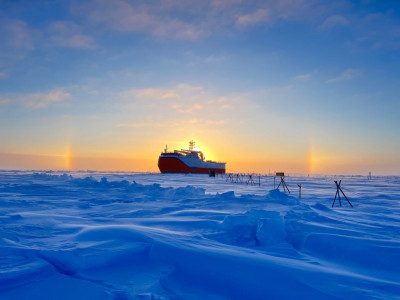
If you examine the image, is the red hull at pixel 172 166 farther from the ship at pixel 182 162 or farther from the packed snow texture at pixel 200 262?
the packed snow texture at pixel 200 262

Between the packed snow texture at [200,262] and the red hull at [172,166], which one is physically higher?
the red hull at [172,166]

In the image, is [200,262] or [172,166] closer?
[200,262]

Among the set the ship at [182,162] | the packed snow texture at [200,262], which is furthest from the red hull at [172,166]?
the packed snow texture at [200,262]

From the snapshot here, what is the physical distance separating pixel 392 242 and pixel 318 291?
136 inches

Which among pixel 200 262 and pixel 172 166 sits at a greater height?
pixel 172 166

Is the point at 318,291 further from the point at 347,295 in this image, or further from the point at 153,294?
the point at 153,294

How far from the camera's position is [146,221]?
6.94m

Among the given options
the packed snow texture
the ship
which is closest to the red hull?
the ship

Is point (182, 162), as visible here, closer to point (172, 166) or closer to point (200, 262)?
point (172, 166)

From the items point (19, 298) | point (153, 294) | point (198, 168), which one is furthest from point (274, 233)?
point (198, 168)

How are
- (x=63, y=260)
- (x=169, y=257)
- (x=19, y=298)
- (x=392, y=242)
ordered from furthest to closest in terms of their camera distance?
(x=392, y=242) < (x=169, y=257) < (x=63, y=260) < (x=19, y=298)

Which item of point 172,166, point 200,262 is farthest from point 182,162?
point 200,262

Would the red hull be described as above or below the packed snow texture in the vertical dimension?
above

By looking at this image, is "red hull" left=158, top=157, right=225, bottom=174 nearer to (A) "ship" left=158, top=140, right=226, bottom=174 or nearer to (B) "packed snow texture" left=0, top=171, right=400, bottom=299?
(A) "ship" left=158, top=140, right=226, bottom=174
